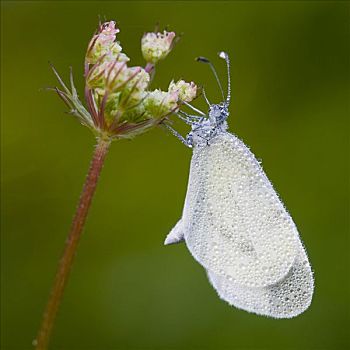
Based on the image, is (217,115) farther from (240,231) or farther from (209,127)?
(240,231)

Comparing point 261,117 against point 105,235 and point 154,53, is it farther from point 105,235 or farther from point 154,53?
point 154,53

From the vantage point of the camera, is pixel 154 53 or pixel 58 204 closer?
pixel 154 53

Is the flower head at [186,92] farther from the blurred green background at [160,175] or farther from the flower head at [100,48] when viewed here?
the blurred green background at [160,175]

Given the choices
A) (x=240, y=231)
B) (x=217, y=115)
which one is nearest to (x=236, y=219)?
(x=240, y=231)

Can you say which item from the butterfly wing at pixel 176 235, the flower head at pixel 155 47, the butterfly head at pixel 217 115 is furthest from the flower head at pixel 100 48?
the butterfly wing at pixel 176 235

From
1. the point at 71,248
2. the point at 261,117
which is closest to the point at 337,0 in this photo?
the point at 261,117

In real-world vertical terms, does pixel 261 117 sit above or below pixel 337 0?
below
